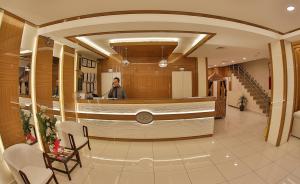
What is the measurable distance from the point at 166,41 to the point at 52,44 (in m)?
3.11

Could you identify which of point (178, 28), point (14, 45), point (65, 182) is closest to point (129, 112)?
point (65, 182)

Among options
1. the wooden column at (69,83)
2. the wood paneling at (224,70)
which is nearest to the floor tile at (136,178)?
the wooden column at (69,83)

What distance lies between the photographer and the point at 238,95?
10.2 m

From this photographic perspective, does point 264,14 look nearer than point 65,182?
No

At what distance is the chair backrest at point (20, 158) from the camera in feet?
6.62

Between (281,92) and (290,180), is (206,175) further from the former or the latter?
(281,92)

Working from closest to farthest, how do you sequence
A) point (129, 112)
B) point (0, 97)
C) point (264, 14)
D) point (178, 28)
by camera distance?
point (0, 97) < point (264, 14) < point (178, 28) < point (129, 112)

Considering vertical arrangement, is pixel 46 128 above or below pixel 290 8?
below

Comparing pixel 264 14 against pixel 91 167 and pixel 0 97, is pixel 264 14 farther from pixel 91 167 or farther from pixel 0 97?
pixel 0 97

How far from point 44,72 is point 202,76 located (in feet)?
20.2

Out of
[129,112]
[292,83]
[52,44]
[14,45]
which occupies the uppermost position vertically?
[52,44]

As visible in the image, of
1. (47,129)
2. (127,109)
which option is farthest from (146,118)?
(47,129)

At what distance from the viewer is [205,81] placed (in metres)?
7.24

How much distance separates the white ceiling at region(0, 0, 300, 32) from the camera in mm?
2488
